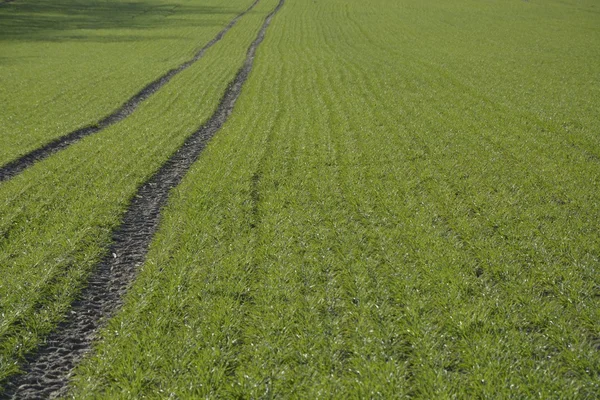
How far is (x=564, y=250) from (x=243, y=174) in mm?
8257

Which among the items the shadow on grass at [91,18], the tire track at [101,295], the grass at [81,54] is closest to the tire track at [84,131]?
the grass at [81,54]

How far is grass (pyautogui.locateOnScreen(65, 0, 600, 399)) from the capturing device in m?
5.86

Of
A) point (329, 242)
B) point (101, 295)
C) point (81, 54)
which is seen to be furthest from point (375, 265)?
point (81, 54)

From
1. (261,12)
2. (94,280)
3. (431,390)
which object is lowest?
(94,280)

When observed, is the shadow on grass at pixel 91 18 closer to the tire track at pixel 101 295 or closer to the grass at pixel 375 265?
the grass at pixel 375 265

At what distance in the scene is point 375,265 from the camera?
27.5 ft

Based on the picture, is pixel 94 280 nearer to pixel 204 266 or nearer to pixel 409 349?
pixel 204 266

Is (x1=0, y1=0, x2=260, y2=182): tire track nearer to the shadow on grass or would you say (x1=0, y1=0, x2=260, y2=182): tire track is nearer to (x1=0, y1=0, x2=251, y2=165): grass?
(x1=0, y1=0, x2=251, y2=165): grass

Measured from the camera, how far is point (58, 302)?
7.48 meters

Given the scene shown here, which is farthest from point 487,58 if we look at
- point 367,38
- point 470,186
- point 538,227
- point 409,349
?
point 409,349

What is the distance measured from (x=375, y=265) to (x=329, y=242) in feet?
4.20

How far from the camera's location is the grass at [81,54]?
20453mm

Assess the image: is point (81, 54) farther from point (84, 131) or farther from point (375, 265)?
point (375, 265)

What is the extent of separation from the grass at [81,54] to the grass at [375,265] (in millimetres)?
8207
